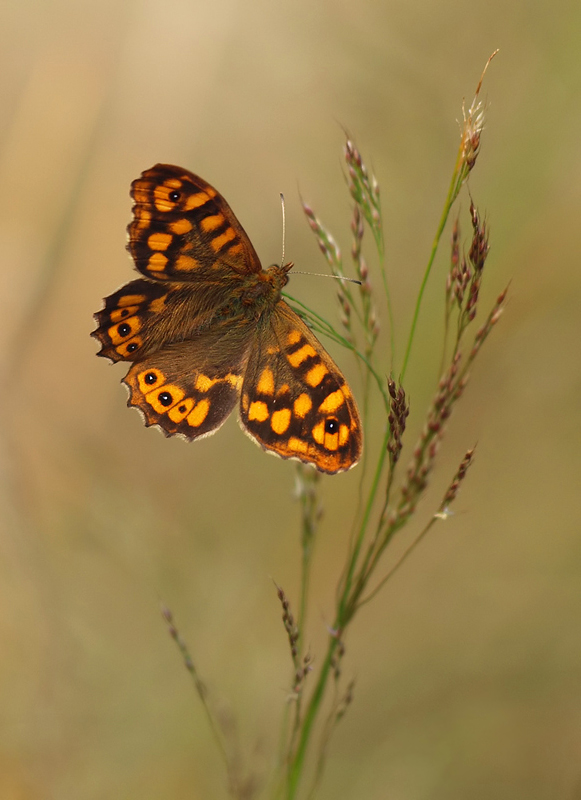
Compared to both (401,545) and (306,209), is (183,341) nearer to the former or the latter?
(306,209)

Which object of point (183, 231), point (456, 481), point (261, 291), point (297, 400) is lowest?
point (456, 481)

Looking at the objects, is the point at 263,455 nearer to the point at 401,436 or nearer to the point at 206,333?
the point at 206,333

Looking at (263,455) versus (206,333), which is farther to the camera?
(263,455)

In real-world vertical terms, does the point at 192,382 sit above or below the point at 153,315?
below

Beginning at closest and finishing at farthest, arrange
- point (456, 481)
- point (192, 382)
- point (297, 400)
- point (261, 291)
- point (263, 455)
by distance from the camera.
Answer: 1. point (456, 481)
2. point (297, 400)
3. point (192, 382)
4. point (261, 291)
5. point (263, 455)

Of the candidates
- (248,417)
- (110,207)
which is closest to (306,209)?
(248,417)

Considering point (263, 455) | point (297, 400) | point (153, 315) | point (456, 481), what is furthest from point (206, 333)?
point (456, 481)
